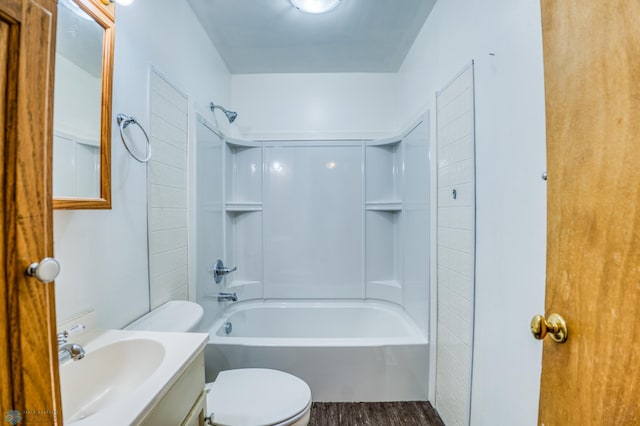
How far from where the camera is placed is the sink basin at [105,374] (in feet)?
2.63

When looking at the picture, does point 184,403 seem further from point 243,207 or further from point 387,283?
point 387,283

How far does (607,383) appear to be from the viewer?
48 cm

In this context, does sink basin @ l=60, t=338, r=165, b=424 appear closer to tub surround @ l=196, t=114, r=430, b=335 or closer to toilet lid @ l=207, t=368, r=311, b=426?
toilet lid @ l=207, t=368, r=311, b=426

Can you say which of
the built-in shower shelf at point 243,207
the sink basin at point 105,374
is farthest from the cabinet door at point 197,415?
the built-in shower shelf at point 243,207

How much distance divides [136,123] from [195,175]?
64 centimetres

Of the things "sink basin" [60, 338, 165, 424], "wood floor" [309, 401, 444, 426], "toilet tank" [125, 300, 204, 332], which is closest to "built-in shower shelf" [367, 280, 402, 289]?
"wood floor" [309, 401, 444, 426]

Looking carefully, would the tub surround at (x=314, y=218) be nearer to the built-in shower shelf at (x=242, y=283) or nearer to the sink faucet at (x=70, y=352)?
the built-in shower shelf at (x=242, y=283)

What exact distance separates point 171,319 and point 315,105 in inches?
82.2

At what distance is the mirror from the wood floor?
5.44 ft

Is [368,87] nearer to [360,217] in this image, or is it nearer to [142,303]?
[360,217]

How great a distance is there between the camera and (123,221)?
1.18m

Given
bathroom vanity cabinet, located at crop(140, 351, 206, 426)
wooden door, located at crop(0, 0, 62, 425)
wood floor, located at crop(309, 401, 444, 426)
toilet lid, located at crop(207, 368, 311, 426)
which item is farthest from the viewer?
wood floor, located at crop(309, 401, 444, 426)

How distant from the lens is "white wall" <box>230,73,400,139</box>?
2.62 m

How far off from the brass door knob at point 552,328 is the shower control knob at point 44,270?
2.89 ft
